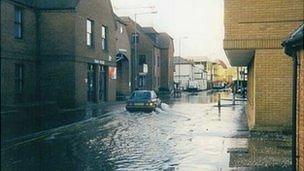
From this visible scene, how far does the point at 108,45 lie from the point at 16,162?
27.4 meters

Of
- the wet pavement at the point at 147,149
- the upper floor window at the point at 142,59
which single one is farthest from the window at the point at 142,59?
the wet pavement at the point at 147,149

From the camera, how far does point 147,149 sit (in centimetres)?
1414

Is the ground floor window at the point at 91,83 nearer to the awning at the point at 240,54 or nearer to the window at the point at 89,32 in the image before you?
the window at the point at 89,32

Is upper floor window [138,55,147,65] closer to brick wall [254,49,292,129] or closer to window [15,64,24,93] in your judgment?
window [15,64,24,93]

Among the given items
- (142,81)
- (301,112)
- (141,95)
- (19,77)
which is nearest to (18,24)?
(19,77)

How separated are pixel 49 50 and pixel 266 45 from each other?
17.4m

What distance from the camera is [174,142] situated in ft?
51.8

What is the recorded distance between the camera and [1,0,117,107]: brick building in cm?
2600

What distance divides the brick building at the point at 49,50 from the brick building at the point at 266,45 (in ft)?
44.3

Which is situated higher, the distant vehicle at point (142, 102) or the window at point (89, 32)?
the window at point (89, 32)

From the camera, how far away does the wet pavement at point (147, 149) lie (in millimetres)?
11391

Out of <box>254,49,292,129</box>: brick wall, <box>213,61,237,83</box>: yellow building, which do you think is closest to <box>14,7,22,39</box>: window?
<box>254,49,292,129</box>: brick wall

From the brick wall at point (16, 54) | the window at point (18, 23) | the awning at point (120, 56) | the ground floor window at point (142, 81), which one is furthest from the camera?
the ground floor window at point (142, 81)

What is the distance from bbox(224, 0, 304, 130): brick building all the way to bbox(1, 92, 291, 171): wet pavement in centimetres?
127
